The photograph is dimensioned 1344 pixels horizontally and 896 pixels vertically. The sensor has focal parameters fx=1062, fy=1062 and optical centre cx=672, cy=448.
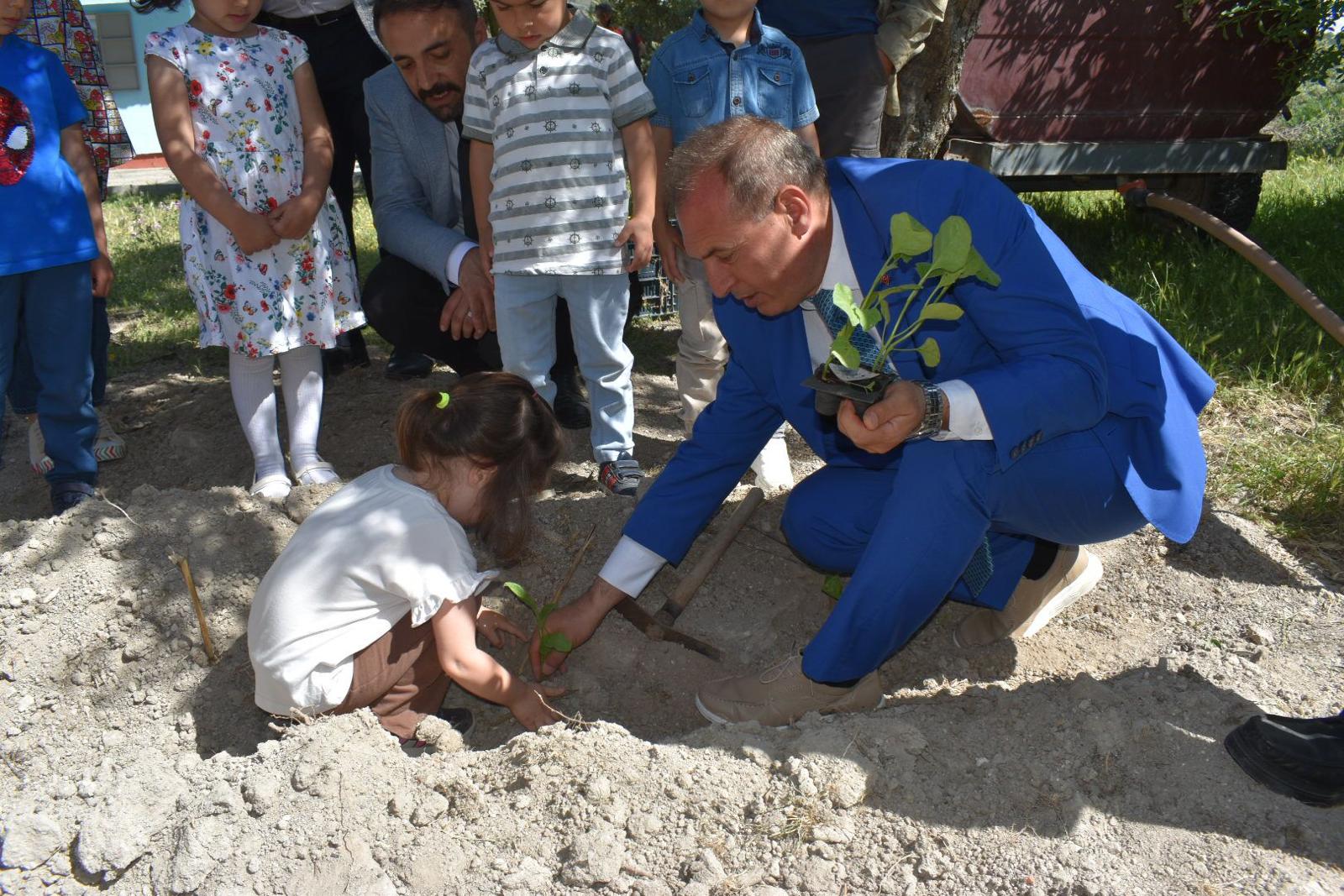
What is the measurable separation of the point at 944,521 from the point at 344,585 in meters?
1.27

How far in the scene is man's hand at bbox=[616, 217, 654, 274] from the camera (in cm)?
311

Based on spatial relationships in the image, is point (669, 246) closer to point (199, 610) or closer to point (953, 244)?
point (953, 244)

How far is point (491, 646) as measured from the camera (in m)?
2.90

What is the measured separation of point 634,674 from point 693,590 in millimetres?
301

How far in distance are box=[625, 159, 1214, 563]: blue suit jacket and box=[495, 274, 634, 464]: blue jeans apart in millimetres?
710

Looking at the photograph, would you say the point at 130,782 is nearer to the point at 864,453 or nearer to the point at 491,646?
the point at 491,646

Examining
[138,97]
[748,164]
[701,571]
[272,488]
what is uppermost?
[748,164]

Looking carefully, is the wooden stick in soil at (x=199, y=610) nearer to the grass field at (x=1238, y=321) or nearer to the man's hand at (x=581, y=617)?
the man's hand at (x=581, y=617)

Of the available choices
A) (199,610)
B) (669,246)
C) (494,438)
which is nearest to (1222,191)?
(669,246)

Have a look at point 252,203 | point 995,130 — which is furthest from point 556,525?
point 995,130

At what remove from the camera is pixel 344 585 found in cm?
228

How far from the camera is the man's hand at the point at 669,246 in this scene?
3338 millimetres

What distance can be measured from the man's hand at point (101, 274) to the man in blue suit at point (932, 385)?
2.08 m

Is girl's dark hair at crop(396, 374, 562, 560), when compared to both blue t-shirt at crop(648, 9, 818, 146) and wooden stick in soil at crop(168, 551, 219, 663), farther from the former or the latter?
blue t-shirt at crop(648, 9, 818, 146)
